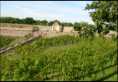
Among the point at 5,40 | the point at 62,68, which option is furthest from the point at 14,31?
the point at 62,68

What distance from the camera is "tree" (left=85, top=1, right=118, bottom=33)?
805 centimetres

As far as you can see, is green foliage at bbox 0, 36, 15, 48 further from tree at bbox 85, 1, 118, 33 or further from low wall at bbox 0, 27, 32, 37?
tree at bbox 85, 1, 118, 33

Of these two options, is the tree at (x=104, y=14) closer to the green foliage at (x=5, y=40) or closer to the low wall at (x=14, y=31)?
the green foliage at (x=5, y=40)

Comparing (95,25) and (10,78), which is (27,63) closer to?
(10,78)

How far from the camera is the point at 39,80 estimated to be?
717 cm

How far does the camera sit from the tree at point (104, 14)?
26.4 ft

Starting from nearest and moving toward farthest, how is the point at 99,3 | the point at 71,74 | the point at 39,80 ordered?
the point at 39,80 → the point at 71,74 → the point at 99,3

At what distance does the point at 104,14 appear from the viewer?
27.3 feet

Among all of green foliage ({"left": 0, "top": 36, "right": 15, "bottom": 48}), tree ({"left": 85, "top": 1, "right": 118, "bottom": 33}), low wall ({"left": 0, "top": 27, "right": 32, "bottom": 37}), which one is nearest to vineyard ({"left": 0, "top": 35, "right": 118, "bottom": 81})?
tree ({"left": 85, "top": 1, "right": 118, "bottom": 33})

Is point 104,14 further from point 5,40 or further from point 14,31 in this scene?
point 14,31

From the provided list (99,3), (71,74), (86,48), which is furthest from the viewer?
(86,48)

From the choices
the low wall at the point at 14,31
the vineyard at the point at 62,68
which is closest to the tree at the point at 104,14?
the vineyard at the point at 62,68

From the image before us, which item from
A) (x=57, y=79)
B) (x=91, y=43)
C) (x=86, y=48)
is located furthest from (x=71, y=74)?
(x=91, y=43)

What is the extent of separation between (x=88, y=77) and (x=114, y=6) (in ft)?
6.63
